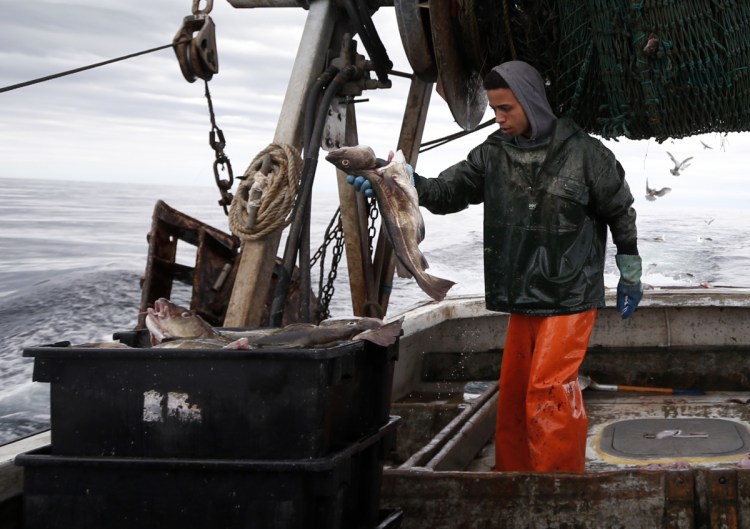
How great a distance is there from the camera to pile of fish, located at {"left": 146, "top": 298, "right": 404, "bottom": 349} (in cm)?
298

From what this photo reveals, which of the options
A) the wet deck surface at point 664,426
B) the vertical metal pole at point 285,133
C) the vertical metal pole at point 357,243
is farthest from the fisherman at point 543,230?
the vertical metal pole at point 357,243

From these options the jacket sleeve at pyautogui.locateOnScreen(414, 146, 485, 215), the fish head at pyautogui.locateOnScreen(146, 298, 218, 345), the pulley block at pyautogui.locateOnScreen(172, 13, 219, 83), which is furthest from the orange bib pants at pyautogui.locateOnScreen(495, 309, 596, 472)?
the pulley block at pyautogui.locateOnScreen(172, 13, 219, 83)

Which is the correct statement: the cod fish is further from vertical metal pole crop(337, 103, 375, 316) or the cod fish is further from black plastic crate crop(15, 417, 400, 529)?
vertical metal pole crop(337, 103, 375, 316)

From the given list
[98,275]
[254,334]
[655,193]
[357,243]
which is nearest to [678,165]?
[655,193]

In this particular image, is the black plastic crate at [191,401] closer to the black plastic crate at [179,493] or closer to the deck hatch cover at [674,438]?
the black plastic crate at [179,493]

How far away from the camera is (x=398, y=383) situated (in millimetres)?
6273

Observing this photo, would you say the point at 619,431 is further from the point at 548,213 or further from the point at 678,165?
the point at 678,165

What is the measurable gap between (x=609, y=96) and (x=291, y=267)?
221 cm

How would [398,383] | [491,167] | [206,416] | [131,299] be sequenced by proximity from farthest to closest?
[131,299] → [398,383] → [491,167] → [206,416]

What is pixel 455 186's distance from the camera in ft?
15.2

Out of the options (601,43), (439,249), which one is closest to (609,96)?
(601,43)

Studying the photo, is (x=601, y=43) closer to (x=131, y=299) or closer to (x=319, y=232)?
(x=131, y=299)

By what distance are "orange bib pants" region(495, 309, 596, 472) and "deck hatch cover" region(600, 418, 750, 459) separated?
33.4 inches

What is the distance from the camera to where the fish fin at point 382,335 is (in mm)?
3137
